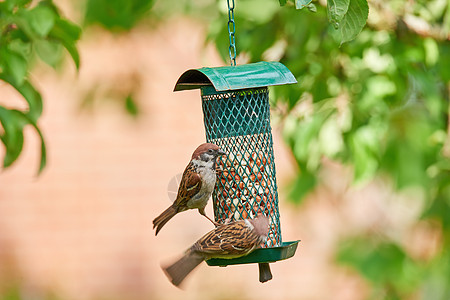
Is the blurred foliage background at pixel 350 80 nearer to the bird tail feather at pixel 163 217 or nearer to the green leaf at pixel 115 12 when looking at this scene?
the green leaf at pixel 115 12

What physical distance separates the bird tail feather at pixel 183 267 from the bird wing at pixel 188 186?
1.04ft

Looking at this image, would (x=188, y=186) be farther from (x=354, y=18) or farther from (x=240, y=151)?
(x=354, y=18)

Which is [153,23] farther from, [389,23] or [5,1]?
[5,1]

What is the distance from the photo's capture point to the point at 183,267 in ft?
11.5

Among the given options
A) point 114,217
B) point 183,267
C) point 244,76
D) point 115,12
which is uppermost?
point 115,12

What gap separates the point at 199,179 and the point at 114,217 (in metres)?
6.35

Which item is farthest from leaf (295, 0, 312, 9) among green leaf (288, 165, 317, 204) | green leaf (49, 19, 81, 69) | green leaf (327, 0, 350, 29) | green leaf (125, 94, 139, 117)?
green leaf (125, 94, 139, 117)

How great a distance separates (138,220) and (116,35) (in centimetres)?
372

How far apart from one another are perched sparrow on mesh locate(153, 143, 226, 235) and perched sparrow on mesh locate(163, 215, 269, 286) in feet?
0.65

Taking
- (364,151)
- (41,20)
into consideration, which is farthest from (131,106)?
(41,20)

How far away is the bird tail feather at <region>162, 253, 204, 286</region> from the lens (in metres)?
3.50

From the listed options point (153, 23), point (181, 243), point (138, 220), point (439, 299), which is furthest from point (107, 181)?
point (439, 299)

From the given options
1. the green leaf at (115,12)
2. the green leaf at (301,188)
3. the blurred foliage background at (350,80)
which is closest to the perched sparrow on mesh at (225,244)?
the blurred foliage background at (350,80)

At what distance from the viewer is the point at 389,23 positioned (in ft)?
15.8
